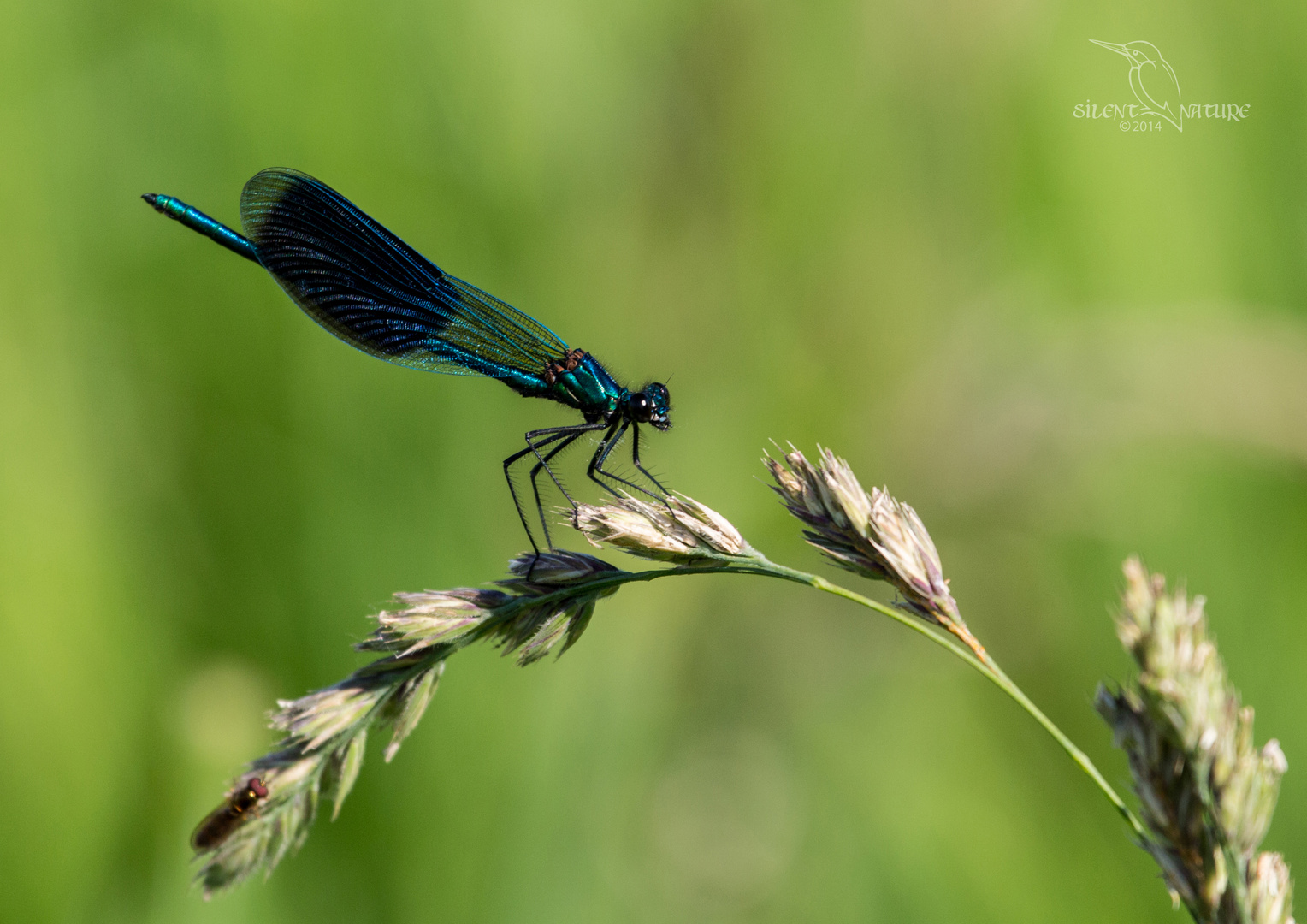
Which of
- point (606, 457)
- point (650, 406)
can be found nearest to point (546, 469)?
point (606, 457)

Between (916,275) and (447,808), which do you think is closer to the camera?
(447,808)

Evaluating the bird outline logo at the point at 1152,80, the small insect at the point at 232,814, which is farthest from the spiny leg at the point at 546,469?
the bird outline logo at the point at 1152,80

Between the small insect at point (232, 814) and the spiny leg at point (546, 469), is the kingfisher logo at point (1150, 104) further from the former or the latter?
the small insect at point (232, 814)

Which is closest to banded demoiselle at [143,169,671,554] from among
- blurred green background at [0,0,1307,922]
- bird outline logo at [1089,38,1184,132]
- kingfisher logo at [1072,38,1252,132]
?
blurred green background at [0,0,1307,922]

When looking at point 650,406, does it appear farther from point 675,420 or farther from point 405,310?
point 405,310

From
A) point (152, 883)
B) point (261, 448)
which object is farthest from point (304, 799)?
point (261, 448)

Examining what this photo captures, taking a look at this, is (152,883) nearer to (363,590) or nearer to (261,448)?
(363,590)

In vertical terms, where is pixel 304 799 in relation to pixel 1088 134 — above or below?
below

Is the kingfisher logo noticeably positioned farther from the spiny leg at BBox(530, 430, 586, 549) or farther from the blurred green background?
the spiny leg at BBox(530, 430, 586, 549)
